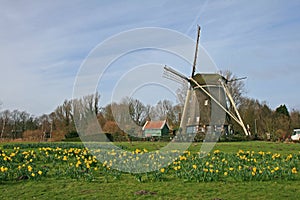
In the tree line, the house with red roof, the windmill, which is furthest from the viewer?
the windmill

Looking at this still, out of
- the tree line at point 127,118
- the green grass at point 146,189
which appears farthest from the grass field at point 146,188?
the tree line at point 127,118

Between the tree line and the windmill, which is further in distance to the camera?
the windmill

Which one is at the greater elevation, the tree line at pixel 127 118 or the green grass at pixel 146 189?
the tree line at pixel 127 118

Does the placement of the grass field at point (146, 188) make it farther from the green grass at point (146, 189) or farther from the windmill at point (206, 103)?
the windmill at point (206, 103)

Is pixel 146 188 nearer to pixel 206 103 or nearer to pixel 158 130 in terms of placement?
pixel 158 130

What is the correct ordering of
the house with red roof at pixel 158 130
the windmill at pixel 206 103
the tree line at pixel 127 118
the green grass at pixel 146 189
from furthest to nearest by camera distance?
the windmill at pixel 206 103, the house with red roof at pixel 158 130, the tree line at pixel 127 118, the green grass at pixel 146 189

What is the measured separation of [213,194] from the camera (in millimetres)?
7145

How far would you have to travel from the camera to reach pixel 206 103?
34.0 m

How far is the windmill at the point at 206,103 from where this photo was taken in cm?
3351

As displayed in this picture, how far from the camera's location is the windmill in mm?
33513

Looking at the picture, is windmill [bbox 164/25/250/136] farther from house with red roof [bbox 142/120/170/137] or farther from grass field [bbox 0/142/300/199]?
grass field [bbox 0/142/300/199]

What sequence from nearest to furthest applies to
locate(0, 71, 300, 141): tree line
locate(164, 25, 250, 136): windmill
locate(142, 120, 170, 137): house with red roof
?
locate(0, 71, 300, 141): tree line, locate(142, 120, 170, 137): house with red roof, locate(164, 25, 250, 136): windmill

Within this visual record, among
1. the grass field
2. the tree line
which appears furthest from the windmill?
the grass field

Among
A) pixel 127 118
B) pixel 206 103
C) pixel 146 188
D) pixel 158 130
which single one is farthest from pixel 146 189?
pixel 206 103
